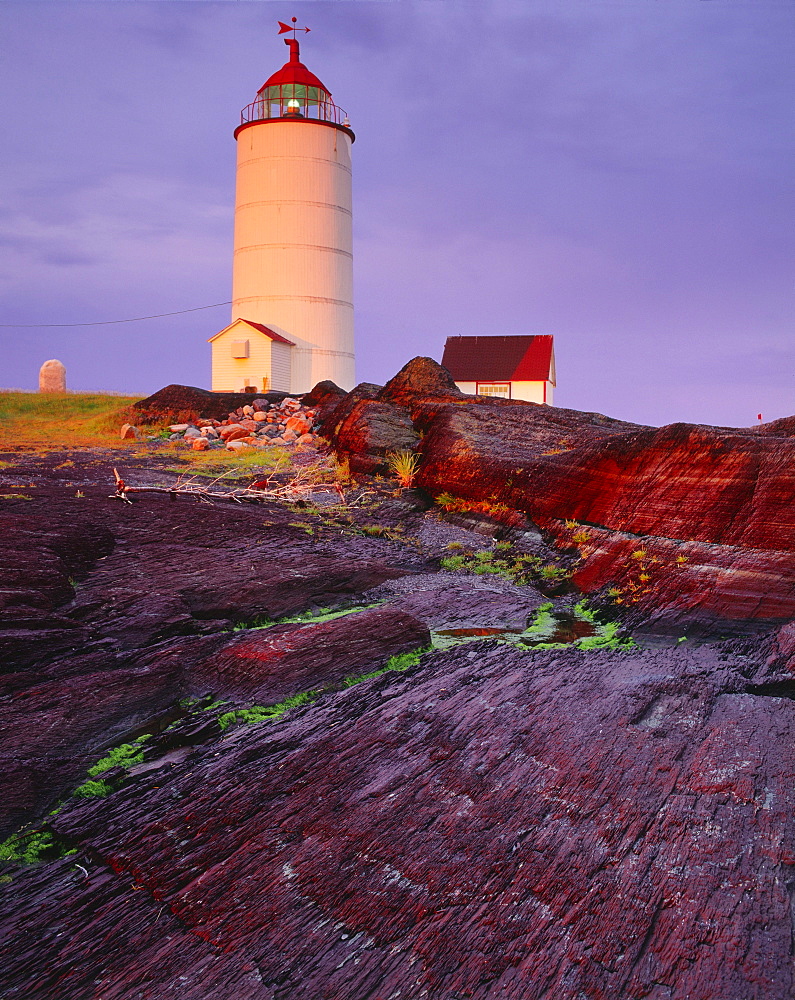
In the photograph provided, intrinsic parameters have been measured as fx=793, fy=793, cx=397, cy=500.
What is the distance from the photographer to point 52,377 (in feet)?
131

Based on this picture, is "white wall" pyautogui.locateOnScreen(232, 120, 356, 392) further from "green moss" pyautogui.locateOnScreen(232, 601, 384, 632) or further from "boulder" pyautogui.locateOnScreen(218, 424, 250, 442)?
"green moss" pyautogui.locateOnScreen(232, 601, 384, 632)

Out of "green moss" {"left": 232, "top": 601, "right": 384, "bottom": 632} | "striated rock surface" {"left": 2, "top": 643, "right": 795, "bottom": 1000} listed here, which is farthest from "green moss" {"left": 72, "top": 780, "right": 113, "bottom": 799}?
"green moss" {"left": 232, "top": 601, "right": 384, "bottom": 632}

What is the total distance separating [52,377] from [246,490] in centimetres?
3189

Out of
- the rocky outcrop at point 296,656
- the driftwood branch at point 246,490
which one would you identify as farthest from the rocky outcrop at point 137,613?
the driftwood branch at point 246,490

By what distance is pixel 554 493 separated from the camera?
1088 cm

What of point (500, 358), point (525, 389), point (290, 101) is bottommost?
point (525, 389)

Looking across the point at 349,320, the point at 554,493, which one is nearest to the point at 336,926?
the point at 554,493

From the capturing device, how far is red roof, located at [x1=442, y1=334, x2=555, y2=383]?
134ft

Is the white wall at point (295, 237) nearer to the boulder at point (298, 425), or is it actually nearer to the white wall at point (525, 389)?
the white wall at point (525, 389)

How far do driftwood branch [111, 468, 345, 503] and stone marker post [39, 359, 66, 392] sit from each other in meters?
29.8

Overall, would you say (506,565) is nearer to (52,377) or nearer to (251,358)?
(251,358)

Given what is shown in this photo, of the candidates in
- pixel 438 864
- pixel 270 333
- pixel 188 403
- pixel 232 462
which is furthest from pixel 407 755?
pixel 270 333

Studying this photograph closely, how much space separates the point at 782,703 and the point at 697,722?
0.78 meters

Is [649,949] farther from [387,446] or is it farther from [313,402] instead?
[313,402]
